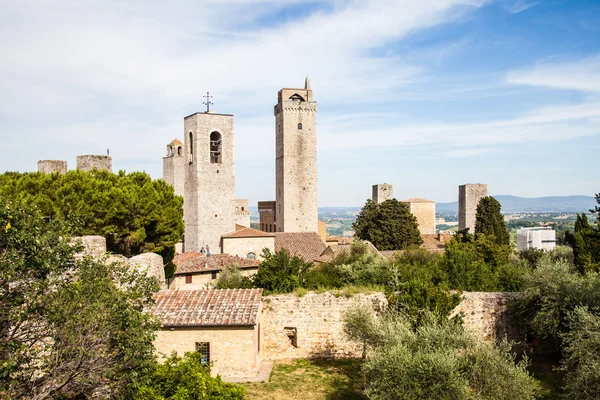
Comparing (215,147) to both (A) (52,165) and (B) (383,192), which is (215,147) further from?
(B) (383,192)

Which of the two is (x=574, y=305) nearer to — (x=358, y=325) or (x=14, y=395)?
(x=358, y=325)

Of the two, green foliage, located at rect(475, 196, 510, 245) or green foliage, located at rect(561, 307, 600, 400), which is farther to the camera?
green foliage, located at rect(475, 196, 510, 245)

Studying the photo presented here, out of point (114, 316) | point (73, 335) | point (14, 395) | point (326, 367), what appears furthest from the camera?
point (326, 367)

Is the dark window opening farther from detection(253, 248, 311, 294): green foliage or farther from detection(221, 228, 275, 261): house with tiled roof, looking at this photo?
detection(221, 228, 275, 261): house with tiled roof

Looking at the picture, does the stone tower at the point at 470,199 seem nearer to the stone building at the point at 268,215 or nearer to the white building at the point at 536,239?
the white building at the point at 536,239

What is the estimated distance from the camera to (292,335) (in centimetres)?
1538

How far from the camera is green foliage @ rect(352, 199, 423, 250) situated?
39.9 metres

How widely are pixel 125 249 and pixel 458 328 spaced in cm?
2018

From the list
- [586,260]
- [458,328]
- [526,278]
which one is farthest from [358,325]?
[586,260]

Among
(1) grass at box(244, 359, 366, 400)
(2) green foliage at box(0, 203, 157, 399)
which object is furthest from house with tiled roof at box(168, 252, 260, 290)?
(2) green foliage at box(0, 203, 157, 399)

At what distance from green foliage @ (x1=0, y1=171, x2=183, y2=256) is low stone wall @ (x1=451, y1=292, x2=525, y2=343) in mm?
16186

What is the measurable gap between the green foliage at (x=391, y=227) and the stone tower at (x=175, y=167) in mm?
22351

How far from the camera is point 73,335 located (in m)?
6.54

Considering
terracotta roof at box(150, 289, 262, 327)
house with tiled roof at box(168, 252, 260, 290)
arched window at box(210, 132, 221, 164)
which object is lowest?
house with tiled roof at box(168, 252, 260, 290)
